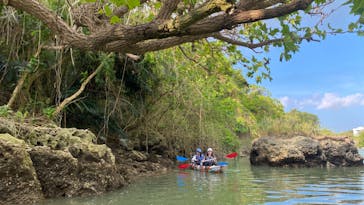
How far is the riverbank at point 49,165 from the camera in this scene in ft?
19.9

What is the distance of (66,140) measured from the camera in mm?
7621

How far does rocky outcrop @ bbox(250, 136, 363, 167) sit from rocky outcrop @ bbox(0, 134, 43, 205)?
37.6 ft

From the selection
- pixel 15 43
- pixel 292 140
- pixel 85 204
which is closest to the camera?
pixel 85 204

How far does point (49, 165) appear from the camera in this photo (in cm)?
685

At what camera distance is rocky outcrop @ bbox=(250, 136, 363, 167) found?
51.8ft

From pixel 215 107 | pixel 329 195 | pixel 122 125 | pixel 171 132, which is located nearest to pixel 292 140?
pixel 215 107

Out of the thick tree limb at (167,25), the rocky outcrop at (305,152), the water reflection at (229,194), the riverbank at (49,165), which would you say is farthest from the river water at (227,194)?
the rocky outcrop at (305,152)

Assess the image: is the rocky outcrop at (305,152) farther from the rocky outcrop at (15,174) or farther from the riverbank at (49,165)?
the rocky outcrop at (15,174)

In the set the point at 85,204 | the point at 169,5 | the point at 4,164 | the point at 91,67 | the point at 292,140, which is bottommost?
the point at 85,204

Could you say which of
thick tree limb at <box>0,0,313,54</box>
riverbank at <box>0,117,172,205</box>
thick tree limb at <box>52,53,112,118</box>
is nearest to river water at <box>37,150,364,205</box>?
riverbank at <box>0,117,172,205</box>

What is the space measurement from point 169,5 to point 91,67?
23.7 ft

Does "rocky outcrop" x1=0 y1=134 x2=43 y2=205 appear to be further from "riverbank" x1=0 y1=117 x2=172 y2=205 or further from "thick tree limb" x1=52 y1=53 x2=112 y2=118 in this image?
"thick tree limb" x1=52 y1=53 x2=112 y2=118

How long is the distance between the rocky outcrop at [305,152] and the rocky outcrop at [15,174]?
37.6ft

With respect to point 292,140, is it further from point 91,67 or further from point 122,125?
point 91,67
